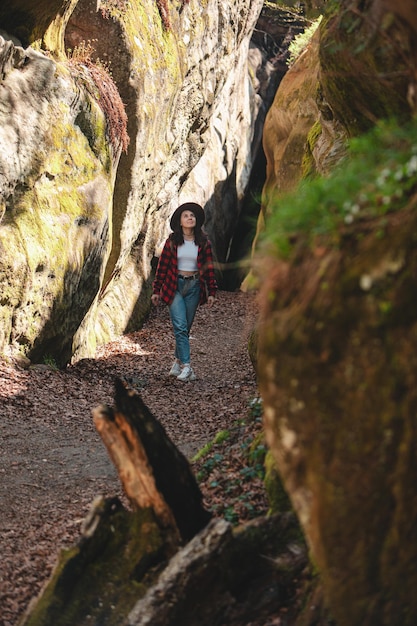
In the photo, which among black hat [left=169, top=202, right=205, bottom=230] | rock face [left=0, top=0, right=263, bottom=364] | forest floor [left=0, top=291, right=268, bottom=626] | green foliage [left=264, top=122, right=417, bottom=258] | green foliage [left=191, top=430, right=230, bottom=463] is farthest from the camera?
black hat [left=169, top=202, right=205, bottom=230]

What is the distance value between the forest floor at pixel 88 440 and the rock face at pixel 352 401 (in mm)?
1801

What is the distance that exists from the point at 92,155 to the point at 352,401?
8.95 metres

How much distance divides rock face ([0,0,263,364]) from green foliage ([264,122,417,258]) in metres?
6.72

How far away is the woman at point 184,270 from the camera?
377 inches

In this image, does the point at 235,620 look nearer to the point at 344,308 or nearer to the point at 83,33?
the point at 344,308

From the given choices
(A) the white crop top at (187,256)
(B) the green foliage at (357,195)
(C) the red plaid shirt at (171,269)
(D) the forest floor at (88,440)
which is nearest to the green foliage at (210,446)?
(D) the forest floor at (88,440)

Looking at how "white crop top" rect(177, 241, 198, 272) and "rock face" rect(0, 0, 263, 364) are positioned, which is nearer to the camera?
"rock face" rect(0, 0, 263, 364)

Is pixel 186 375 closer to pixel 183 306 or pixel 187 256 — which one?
pixel 183 306

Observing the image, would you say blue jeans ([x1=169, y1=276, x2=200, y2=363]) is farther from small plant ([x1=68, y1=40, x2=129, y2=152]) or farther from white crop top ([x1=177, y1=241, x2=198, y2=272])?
small plant ([x1=68, y1=40, x2=129, y2=152])

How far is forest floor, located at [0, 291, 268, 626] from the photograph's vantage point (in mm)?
4820

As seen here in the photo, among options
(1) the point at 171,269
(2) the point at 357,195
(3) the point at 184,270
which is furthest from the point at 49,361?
(2) the point at 357,195

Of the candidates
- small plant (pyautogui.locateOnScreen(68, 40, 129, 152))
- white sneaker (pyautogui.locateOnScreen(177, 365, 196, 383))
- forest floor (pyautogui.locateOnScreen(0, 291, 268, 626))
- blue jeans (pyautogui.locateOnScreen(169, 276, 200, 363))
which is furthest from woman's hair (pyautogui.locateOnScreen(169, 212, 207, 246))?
small plant (pyautogui.locateOnScreen(68, 40, 129, 152))

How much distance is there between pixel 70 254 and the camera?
10.2 metres

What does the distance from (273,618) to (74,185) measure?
786 cm
